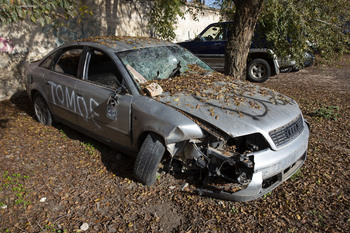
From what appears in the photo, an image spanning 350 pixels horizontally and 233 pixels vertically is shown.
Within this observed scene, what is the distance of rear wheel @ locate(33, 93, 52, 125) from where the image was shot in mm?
4889

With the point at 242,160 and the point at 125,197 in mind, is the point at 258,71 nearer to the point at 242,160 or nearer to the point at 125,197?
the point at 242,160

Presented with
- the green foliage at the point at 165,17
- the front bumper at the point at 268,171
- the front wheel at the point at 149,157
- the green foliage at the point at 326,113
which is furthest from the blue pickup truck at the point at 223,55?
the front wheel at the point at 149,157

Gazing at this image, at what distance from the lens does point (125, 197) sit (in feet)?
10.5

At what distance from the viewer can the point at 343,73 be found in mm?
10625

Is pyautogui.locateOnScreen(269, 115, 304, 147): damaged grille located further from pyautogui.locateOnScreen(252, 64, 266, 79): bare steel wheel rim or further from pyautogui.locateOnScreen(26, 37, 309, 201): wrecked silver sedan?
pyautogui.locateOnScreen(252, 64, 266, 79): bare steel wheel rim

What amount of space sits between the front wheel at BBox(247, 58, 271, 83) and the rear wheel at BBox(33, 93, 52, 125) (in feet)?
20.4

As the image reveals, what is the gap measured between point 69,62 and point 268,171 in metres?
3.51

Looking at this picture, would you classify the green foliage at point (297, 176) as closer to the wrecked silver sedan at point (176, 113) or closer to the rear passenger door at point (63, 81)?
the wrecked silver sedan at point (176, 113)

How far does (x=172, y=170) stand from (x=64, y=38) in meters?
5.66

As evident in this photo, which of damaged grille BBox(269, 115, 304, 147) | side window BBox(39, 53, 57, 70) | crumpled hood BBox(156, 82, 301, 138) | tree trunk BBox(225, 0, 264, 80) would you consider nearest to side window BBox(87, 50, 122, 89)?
crumpled hood BBox(156, 82, 301, 138)

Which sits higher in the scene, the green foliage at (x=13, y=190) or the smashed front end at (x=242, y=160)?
the smashed front end at (x=242, y=160)

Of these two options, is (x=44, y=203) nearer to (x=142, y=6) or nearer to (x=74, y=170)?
(x=74, y=170)

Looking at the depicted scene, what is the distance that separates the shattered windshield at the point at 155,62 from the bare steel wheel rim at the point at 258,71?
4739 mm

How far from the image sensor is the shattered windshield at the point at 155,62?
12.2 ft
